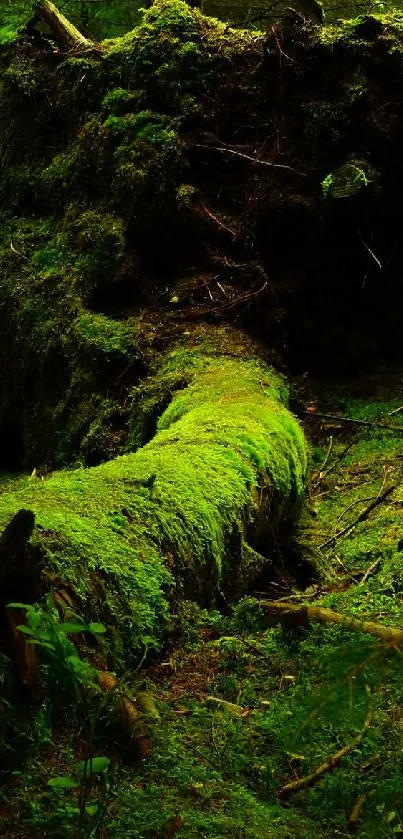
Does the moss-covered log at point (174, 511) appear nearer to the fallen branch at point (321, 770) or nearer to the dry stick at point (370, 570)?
the dry stick at point (370, 570)

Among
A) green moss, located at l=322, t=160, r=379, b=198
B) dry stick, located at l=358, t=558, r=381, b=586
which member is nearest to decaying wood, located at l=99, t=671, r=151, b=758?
dry stick, located at l=358, t=558, r=381, b=586

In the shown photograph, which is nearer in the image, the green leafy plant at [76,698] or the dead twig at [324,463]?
the green leafy plant at [76,698]

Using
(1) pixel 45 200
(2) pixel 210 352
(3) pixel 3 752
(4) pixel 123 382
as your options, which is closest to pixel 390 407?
(2) pixel 210 352

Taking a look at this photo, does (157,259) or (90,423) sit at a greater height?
(157,259)

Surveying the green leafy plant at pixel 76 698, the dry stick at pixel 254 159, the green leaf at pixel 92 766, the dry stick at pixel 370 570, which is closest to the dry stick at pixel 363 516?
the dry stick at pixel 370 570

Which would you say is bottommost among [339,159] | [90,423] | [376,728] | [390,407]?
[390,407]

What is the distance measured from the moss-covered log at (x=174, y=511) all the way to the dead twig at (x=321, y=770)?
77 centimetres

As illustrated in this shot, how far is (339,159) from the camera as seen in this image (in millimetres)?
7207

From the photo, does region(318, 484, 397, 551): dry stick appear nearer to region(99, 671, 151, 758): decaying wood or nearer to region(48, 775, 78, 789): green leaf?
region(99, 671, 151, 758): decaying wood

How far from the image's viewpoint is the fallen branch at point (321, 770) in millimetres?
2408

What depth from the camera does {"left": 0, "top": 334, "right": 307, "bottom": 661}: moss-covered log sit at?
2.97 m

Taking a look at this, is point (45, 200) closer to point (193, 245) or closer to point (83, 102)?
point (83, 102)

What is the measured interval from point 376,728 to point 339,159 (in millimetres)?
5767

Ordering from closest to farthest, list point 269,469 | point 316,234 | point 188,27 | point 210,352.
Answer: point 269,469, point 210,352, point 316,234, point 188,27
